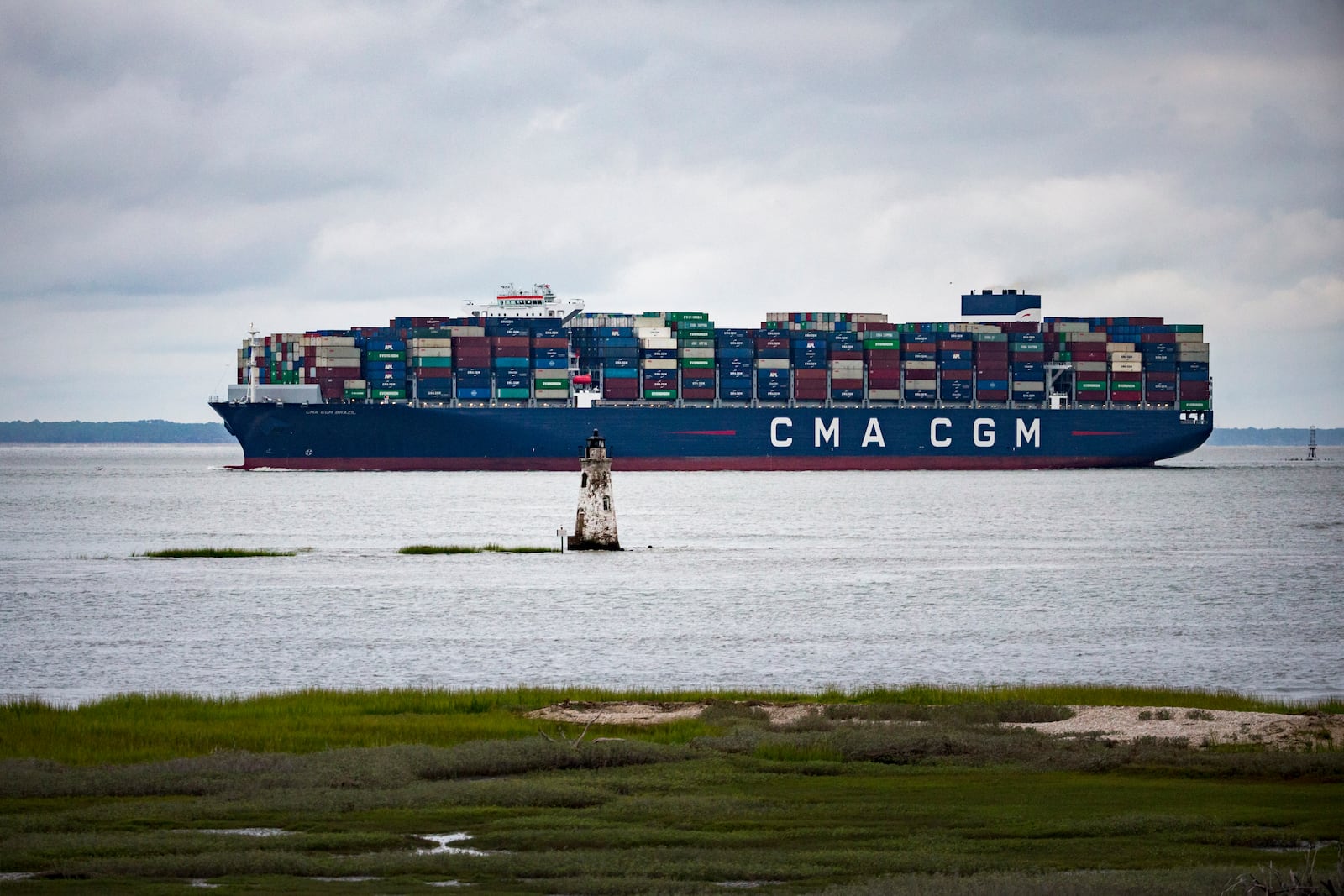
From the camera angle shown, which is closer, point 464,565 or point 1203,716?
point 1203,716

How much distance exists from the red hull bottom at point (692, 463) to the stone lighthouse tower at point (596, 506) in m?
49.5

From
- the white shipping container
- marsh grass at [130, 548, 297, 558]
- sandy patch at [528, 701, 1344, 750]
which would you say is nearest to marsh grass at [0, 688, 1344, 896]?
sandy patch at [528, 701, 1344, 750]

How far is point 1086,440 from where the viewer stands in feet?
323

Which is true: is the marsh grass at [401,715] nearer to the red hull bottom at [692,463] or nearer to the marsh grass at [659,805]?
the marsh grass at [659,805]

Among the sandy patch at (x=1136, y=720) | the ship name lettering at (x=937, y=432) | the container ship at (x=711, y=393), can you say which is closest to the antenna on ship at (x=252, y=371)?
the container ship at (x=711, y=393)

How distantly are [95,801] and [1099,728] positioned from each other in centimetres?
877

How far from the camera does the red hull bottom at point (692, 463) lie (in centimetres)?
9131

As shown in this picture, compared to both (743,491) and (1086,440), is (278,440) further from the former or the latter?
(1086,440)

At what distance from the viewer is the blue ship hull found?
8994 centimetres

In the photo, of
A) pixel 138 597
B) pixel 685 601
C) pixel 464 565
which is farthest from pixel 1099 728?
pixel 464 565

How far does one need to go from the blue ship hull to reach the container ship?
114 millimetres

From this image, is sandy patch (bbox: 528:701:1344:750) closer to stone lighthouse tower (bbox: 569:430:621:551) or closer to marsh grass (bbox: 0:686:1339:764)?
marsh grass (bbox: 0:686:1339:764)

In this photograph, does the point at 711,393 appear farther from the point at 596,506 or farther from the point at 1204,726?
the point at 1204,726

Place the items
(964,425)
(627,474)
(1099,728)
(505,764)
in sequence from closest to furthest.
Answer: (505,764) < (1099,728) < (964,425) < (627,474)
